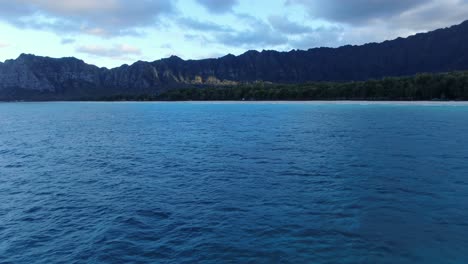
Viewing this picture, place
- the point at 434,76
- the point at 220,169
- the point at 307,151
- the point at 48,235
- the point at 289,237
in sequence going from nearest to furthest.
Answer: the point at 289,237 < the point at 48,235 < the point at 220,169 < the point at 307,151 < the point at 434,76

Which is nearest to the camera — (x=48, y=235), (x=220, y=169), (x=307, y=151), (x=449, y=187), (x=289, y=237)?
(x=289, y=237)

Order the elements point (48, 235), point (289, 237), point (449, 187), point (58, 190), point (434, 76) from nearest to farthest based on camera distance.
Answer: point (289, 237)
point (48, 235)
point (449, 187)
point (58, 190)
point (434, 76)

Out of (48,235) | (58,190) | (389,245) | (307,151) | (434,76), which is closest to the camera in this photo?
(389,245)

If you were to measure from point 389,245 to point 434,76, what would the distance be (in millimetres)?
201615

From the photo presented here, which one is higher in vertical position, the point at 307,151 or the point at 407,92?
the point at 407,92

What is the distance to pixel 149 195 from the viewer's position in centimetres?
3050

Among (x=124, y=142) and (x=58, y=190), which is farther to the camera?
(x=124, y=142)

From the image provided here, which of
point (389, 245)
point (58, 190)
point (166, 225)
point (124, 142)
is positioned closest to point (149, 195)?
point (166, 225)

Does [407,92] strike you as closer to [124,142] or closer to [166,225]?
[124,142]

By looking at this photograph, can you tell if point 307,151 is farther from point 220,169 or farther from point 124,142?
point 124,142

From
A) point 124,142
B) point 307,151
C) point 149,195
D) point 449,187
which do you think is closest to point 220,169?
point 149,195

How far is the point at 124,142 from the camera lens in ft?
222

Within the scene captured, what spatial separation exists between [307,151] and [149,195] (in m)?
28.0

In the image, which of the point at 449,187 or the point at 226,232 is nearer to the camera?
the point at 226,232
